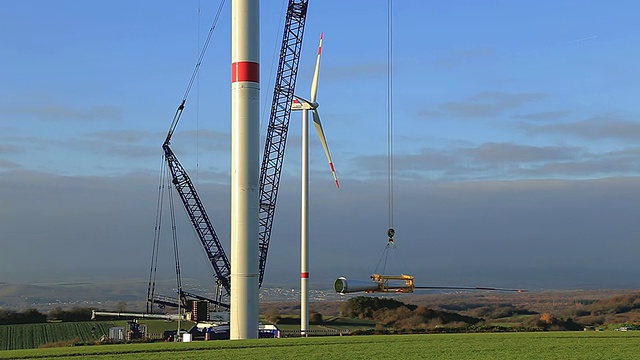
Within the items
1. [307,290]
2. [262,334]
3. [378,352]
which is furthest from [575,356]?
[307,290]

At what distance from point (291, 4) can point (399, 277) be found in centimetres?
4625

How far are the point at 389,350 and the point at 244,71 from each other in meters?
16.0

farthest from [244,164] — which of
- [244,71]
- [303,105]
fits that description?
[303,105]

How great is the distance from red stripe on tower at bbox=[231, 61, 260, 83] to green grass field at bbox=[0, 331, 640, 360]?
43.5 feet

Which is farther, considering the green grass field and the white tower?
the white tower

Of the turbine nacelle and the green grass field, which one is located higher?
the turbine nacelle

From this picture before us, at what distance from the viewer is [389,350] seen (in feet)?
126

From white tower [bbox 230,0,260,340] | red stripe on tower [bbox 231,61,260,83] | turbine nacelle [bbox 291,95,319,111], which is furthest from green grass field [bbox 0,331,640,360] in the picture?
turbine nacelle [bbox 291,95,319,111]

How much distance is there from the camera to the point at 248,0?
1797 inches

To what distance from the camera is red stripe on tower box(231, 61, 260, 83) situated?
4503 cm

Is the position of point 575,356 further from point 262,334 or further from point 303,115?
point 303,115

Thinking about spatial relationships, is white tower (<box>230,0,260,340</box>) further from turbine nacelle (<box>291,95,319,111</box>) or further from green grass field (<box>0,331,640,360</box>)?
turbine nacelle (<box>291,95,319,111</box>)

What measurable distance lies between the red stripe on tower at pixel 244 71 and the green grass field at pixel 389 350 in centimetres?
1325

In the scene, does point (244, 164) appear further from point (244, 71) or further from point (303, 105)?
point (303, 105)
